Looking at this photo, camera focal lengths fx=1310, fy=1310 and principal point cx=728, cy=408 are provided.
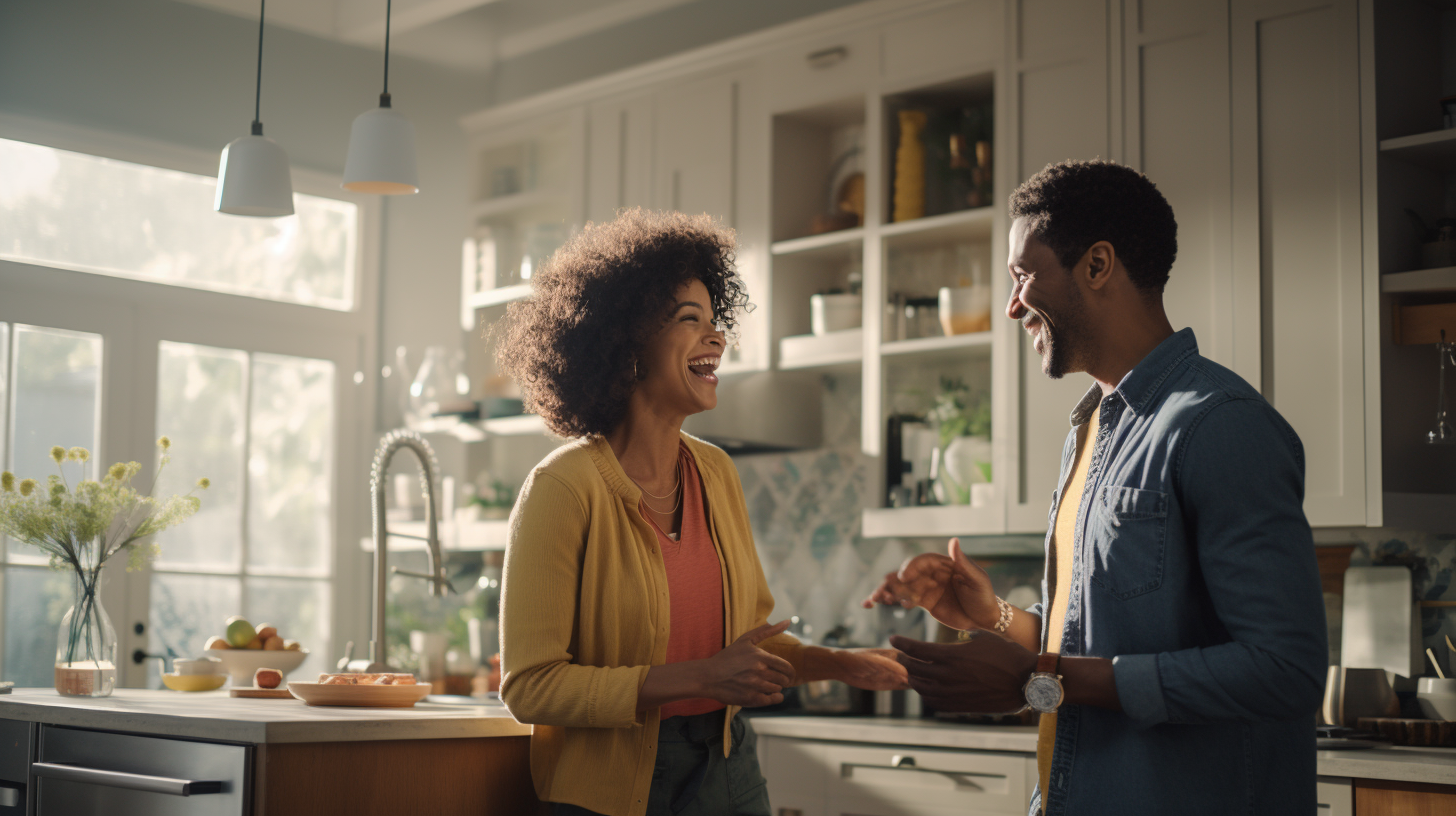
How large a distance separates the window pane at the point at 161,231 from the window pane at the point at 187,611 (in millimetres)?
1049

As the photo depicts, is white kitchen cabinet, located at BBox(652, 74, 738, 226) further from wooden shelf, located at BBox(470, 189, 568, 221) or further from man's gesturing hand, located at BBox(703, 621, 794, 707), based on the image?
man's gesturing hand, located at BBox(703, 621, 794, 707)

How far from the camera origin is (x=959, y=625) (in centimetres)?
192

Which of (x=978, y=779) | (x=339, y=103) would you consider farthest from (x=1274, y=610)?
(x=339, y=103)

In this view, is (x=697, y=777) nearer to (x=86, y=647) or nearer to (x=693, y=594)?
(x=693, y=594)

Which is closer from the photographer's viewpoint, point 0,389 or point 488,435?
point 0,389

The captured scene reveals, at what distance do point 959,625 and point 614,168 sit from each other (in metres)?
2.62

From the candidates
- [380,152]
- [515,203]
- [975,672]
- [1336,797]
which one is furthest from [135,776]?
A: [515,203]

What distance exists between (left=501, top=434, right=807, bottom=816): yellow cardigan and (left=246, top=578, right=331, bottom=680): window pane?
3.30 metres

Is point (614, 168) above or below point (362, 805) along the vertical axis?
above

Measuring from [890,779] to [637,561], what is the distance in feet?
5.14

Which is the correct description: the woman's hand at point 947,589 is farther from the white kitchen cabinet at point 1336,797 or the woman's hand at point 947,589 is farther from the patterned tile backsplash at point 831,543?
the patterned tile backsplash at point 831,543

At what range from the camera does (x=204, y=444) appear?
4.63m

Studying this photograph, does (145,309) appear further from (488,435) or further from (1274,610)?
(1274,610)

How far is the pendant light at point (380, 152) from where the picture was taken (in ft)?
9.70
